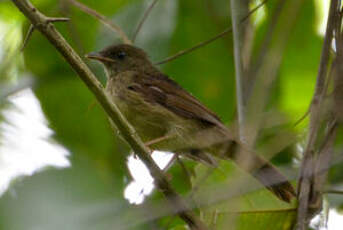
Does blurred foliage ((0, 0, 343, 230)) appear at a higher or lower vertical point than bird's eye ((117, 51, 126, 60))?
lower

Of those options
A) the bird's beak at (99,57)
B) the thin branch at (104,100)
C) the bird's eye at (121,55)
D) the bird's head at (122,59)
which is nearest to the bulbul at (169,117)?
the bird's beak at (99,57)

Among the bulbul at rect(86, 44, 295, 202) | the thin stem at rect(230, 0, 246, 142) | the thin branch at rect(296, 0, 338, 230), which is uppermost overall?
the bulbul at rect(86, 44, 295, 202)

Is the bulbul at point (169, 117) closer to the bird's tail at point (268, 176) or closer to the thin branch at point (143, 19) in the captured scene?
the bird's tail at point (268, 176)

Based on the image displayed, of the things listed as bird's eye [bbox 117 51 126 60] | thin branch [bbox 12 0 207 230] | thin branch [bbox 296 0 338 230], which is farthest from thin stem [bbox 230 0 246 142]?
bird's eye [bbox 117 51 126 60]

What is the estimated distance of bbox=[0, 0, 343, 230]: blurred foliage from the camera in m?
3.01

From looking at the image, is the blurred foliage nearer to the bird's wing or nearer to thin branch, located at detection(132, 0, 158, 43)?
thin branch, located at detection(132, 0, 158, 43)

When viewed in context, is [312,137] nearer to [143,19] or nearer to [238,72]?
[238,72]

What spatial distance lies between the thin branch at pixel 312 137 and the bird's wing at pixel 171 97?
1208 mm

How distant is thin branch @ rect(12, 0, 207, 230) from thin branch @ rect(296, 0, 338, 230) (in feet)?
1.65

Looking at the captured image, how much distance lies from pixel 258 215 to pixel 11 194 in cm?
142

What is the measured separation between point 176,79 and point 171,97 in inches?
30.3

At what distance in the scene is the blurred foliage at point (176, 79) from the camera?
3012 mm

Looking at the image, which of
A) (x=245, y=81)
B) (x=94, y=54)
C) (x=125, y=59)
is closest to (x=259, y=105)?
(x=245, y=81)

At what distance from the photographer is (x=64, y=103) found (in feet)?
13.0
